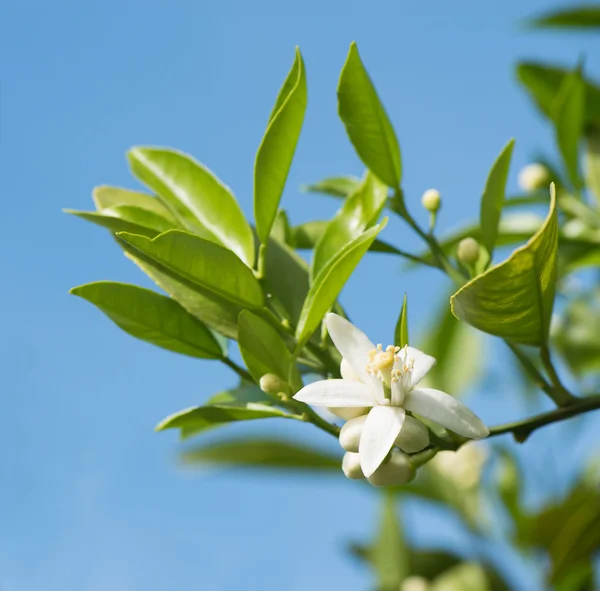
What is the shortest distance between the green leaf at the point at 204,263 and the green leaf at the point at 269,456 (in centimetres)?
176

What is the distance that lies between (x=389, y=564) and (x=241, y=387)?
1.62 metres

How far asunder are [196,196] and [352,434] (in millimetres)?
427

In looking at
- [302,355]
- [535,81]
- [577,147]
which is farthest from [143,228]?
[535,81]

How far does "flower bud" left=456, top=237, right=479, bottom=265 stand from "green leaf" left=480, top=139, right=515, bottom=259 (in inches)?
0.5

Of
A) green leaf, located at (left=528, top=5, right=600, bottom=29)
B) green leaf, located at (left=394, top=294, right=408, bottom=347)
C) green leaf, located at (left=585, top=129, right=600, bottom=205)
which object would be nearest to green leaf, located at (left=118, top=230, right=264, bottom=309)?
green leaf, located at (left=394, top=294, right=408, bottom=347)

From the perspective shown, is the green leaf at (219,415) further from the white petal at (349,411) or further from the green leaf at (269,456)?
the green leaf at (269,456)

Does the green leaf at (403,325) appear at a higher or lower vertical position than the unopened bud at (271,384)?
higher

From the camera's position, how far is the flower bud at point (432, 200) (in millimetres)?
1250

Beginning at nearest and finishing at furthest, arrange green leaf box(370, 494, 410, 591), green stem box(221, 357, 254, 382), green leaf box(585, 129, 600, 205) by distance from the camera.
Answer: green stem box(221, 357, 254, 382) → green leaf box(585, 129, 600, 205) → green leaf box(370, 494, 410, 591)

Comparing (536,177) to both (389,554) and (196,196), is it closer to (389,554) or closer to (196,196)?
(196,196)

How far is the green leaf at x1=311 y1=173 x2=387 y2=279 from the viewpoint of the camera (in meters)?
1.06

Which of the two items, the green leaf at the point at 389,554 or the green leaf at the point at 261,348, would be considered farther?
the green leaf at the point at 389,554

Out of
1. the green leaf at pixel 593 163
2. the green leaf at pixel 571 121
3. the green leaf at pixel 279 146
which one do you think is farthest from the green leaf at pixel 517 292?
the green leaf at pixel 593 163

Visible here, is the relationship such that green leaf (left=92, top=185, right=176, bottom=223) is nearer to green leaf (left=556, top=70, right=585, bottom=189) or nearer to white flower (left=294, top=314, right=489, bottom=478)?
white flower (left=294, top=314, right=489, bottom=478)
